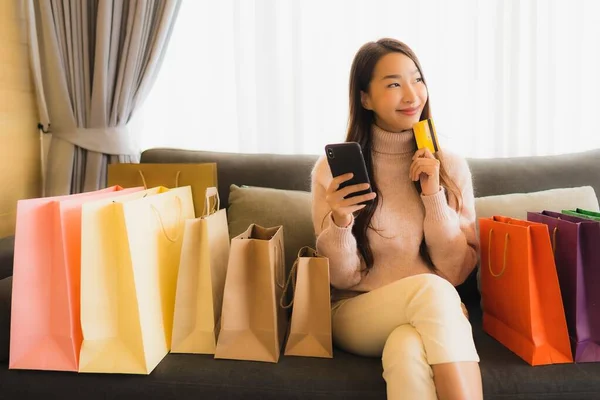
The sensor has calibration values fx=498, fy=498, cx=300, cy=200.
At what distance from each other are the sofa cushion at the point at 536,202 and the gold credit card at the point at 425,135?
34cm

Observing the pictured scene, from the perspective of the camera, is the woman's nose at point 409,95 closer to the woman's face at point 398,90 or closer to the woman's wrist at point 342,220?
the woman's face at point 398,90

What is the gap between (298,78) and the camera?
2.14 metres

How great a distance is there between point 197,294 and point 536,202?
111 centimetres

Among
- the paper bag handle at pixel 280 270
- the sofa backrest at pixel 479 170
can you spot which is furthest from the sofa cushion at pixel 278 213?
the paper bag handle at pixel 280 270

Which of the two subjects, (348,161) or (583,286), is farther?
(348,161)

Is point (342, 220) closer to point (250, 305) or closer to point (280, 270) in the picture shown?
point (280, 270)

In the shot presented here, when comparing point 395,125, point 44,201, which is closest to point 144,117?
point 44,201

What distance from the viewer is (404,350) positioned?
Result: 1.06 meters

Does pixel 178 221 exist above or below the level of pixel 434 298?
above

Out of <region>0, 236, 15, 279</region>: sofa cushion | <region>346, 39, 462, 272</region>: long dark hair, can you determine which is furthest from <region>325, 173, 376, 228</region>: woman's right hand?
<region>0, 236, 15, 279</region>: sofa cushion

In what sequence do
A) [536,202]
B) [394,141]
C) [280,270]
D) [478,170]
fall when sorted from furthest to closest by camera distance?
1. [478,170]
2. [536,202]
3. [394,141]
4. [280,270]

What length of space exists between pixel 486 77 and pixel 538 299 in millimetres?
1226

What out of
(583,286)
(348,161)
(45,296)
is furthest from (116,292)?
(583,286)

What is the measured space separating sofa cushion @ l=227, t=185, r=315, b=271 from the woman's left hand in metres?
0.41
